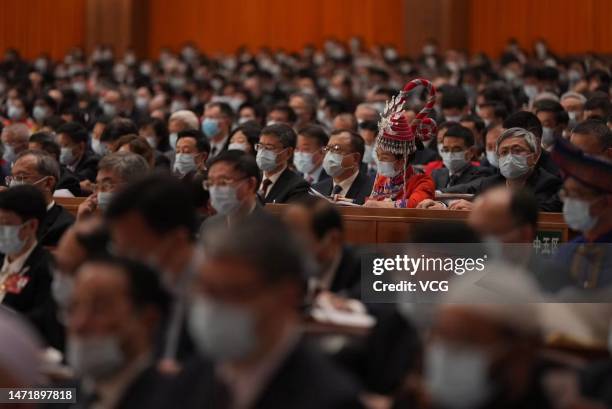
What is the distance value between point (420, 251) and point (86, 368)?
130cm

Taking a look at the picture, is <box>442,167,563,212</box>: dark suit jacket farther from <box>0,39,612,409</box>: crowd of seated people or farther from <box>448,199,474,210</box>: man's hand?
<box>448,199,474,210</box>: man's hand

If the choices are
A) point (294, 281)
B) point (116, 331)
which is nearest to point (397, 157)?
point (116, 331)

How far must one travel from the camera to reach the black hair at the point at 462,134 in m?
8.37

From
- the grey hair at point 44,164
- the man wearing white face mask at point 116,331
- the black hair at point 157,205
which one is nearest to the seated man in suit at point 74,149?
the grey hair at point 44,164

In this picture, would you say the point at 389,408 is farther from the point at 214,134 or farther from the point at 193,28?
the point at 193,28

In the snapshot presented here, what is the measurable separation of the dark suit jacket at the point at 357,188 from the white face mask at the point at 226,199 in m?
1.87

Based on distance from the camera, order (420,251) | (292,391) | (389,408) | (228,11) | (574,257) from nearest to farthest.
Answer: (292,391), (389,408), (420,251), (574,257), (228,11)

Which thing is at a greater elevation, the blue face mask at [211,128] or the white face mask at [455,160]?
the blue face mask at [211,128]

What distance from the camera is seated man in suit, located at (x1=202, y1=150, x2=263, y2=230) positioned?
225 inches

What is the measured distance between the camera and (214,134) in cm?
1048

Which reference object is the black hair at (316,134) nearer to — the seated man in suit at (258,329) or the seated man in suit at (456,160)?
the seated man in suit at (456,160)

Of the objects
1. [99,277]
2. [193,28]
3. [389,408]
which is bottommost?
[389,408]

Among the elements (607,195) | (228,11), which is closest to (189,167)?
(607,195)

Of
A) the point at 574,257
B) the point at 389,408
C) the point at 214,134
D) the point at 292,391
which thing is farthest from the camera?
the point at 214,134
